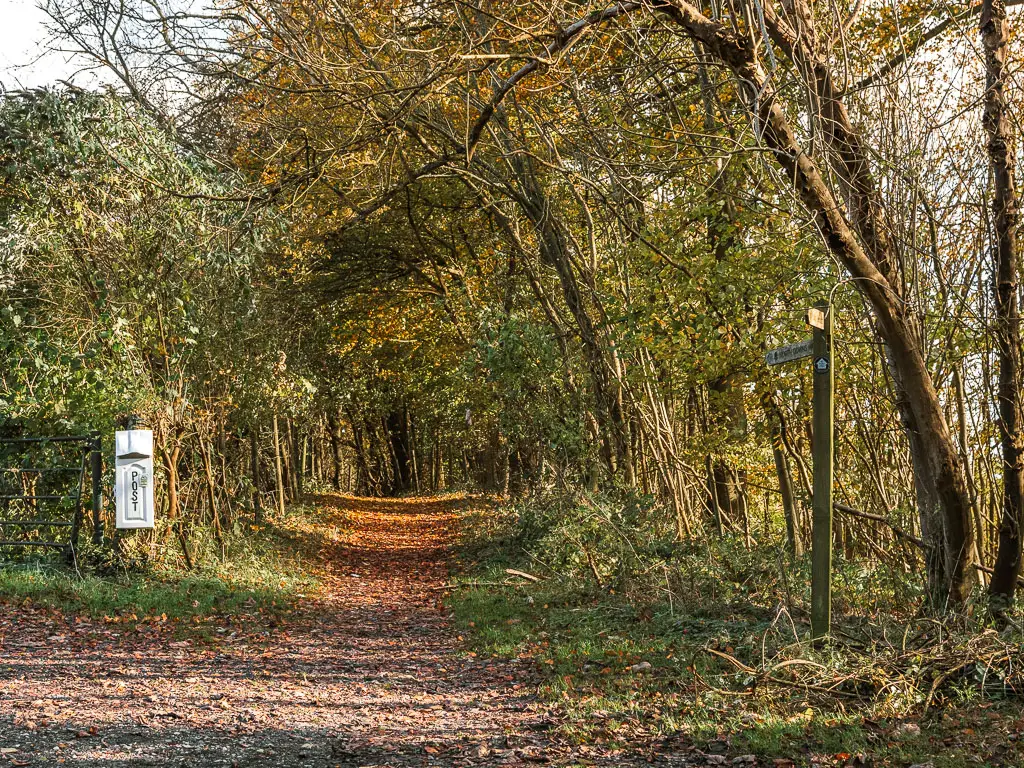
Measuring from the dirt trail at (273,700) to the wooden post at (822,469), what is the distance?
6.71 feet

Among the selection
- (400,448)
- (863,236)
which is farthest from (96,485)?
(400,448)

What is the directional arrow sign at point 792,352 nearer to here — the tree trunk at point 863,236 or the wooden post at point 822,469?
the wooden post at point 822,469

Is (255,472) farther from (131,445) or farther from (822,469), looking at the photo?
(822,469)

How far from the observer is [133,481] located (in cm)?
963

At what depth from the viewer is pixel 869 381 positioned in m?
9.94

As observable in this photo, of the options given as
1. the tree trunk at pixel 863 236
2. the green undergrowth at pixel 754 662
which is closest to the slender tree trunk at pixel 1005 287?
the tree trunk at pixel 863 236

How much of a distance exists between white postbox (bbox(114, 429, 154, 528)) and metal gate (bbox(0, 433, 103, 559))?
1.32 metres

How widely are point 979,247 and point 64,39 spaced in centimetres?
1340

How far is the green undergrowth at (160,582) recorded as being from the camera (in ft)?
30.5

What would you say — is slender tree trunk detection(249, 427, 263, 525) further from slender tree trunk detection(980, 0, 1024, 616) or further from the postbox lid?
slender tree trunk detection(980, 0, 1024, 616)

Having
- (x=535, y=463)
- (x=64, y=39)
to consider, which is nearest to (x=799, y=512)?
(x=535, y=463)

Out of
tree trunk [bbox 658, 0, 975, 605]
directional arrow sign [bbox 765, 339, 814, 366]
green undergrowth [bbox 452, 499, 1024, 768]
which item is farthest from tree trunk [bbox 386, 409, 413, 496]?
tree trunk [bbox 658, 0, 975, 605]

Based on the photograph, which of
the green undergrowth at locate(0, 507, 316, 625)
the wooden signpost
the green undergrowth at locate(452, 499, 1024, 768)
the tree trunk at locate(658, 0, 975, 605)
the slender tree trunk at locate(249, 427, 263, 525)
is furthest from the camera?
the slender tree trunk at locate(249, 427, 263, 525)

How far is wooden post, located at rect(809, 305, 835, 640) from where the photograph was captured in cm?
610
